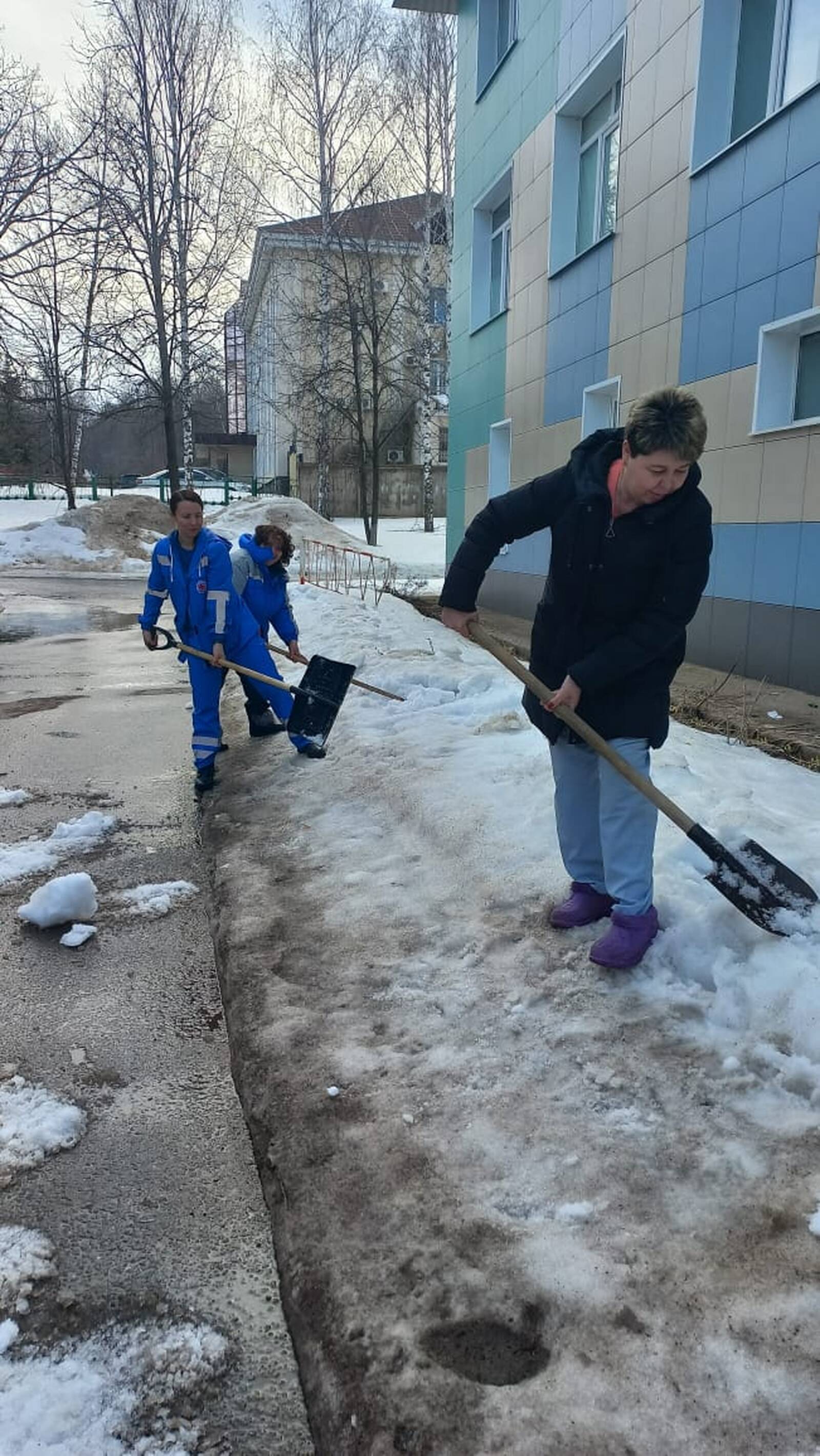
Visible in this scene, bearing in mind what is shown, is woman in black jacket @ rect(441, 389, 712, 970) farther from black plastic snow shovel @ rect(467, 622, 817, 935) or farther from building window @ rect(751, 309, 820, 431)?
building window @ rect(751, 309, 820, 431)

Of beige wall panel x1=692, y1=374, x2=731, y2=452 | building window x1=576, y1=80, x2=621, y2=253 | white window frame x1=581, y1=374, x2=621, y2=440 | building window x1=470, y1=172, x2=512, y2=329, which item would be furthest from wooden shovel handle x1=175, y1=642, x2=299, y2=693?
building window x1=470, y1=172, x2=512, y2=329

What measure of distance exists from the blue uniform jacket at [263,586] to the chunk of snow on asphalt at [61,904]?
288cm

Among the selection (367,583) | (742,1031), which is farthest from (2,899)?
(367,583)

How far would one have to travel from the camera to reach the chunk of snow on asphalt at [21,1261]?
5.85 feet

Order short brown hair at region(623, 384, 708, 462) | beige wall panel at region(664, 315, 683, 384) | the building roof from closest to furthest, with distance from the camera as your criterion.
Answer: short brown hair at region(623, 384, 708, 462), beige wall panel at region(664, 315, 683, 384), the building roof

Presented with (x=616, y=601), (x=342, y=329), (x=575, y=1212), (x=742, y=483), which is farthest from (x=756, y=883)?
(x=342, y=329)

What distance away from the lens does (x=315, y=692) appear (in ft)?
17.6

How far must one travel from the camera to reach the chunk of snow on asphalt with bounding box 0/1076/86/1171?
217cm

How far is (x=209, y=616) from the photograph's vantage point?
5211 millimetres

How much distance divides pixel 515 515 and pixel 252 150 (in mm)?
26313

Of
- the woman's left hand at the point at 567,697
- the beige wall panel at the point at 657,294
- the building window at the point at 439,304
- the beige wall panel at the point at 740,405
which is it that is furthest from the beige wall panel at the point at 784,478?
the building window at the point at 439,304

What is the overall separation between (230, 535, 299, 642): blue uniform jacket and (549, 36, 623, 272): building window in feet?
19.5

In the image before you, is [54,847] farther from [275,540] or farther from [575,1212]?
[575,1212]

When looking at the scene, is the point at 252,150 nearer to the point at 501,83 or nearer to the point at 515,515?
the point at 501,83
